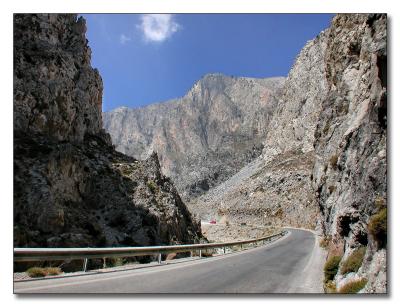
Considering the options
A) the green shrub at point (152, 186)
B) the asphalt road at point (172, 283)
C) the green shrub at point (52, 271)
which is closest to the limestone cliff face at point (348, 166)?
the asphalt road at point (172, 283)

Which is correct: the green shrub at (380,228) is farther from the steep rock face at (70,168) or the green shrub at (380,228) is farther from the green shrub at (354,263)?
the steep rock face at (70,168)

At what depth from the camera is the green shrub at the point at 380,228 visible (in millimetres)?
9828

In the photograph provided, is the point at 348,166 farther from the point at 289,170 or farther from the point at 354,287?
the point at 289,170

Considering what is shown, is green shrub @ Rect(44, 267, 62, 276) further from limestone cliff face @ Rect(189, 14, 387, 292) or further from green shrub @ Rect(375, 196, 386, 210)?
green shrub @ Rect(375, 196, 386, 210)

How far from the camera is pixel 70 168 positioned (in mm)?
26656

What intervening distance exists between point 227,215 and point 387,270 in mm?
106720

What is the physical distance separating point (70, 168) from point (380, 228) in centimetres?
2118

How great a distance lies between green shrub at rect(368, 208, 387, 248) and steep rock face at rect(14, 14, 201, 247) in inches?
587

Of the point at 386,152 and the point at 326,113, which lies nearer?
the point at 386,152

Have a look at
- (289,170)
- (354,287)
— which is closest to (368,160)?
(354,287)

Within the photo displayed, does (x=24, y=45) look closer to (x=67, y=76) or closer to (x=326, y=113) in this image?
(x=67, y=76)

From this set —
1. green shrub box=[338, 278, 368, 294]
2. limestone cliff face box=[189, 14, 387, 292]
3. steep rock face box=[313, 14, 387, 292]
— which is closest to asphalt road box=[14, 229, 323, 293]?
green shrub box=[338, 278, 368, 294]

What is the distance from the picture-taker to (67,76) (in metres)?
33.2
